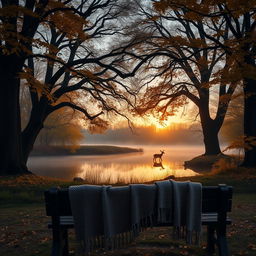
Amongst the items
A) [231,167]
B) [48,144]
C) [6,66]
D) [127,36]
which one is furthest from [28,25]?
[48,144]

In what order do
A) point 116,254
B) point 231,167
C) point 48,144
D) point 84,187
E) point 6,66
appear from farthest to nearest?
point 48,144, point 231,167, point 6,66, point 116,254, point 84,187

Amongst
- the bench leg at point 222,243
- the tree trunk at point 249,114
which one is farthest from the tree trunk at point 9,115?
the bench leg at point 222,243

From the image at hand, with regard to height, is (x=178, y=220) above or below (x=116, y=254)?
above

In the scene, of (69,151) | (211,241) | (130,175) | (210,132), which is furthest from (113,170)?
(69,151)

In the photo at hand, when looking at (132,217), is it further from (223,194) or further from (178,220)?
(223,194)

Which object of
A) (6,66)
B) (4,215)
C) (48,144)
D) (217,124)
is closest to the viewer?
(4,215)

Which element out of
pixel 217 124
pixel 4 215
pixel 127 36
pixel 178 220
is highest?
pixel 127 36

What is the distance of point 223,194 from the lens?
4.01 m

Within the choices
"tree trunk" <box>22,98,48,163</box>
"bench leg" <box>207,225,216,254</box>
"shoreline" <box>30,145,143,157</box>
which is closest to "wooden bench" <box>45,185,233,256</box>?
"bench leg" <box>207,225,216,254</box>

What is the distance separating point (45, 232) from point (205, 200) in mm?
3274

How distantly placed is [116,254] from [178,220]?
131cm

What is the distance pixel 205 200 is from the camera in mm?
4086

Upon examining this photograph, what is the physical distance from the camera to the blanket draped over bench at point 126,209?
380 cm

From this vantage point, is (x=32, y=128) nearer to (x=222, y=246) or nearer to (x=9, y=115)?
(x=9, y=115)
